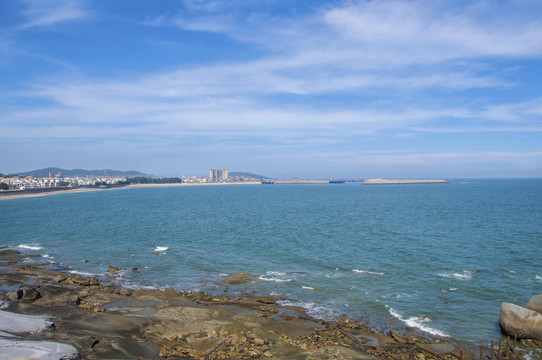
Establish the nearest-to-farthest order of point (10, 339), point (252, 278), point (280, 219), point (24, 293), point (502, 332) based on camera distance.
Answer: point (10, 339), point (502, 332), point (24, 293), point (252, 278), point (280, 219)

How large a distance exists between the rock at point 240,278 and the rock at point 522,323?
18.8m

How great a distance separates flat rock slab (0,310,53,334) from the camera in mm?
Answer: 17438

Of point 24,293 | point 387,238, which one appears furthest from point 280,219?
point 24,293

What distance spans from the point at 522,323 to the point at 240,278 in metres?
20.4

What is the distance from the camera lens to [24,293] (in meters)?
24.2

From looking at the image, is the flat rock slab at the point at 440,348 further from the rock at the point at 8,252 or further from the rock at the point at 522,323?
the rock at the point at 8,252

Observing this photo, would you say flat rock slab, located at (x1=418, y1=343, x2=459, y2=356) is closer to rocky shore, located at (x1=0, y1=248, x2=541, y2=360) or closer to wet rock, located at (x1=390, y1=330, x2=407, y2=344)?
rocky shore, located at (x1=0, y1=248, x2=541, y2=360)

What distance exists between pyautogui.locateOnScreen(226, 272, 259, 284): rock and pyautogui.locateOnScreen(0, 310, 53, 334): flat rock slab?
47.6 ft

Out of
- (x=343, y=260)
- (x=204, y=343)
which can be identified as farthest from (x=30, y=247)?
(x=343, y=260)

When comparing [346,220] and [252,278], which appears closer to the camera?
[252,278]

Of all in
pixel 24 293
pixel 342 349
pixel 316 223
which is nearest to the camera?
pixel 342 349

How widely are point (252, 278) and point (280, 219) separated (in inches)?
1649

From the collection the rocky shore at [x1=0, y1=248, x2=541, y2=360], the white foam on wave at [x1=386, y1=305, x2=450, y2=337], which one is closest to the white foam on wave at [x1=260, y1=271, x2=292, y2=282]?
the rocky shore at [x1=0, y1=248, x2=541, y2=360]

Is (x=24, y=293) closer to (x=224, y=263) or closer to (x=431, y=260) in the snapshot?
(x=224, y=263)
